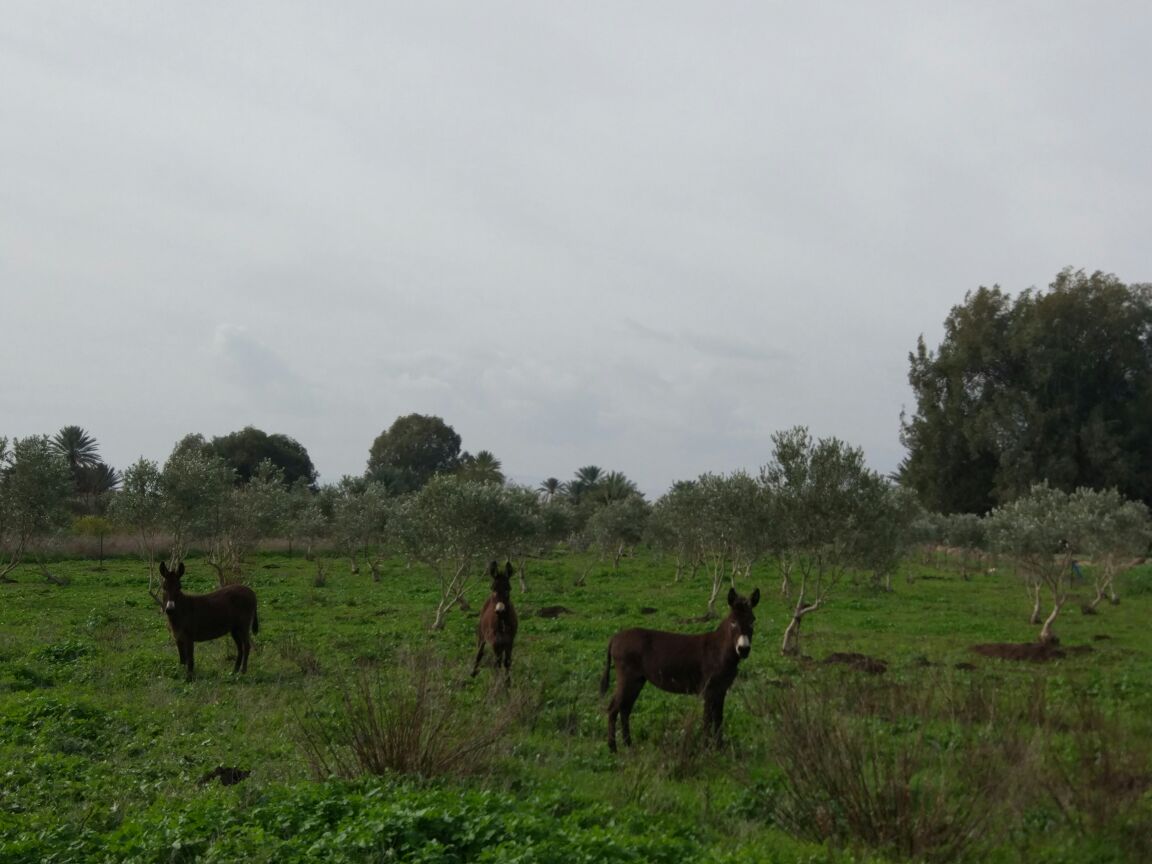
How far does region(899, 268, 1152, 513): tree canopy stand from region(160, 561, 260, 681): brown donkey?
60931 millimetres

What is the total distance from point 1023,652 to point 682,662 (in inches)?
546

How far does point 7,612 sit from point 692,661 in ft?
81.5

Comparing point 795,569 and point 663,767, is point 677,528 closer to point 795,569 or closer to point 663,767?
point 795,569

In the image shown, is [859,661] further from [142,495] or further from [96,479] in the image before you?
[96,479]

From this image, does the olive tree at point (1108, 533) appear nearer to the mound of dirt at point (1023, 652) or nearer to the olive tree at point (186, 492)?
the mound of dirt at point (1023, 652)

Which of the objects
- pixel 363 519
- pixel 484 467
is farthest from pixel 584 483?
pixel 363 519

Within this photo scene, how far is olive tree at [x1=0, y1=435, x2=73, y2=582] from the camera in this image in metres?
38.2

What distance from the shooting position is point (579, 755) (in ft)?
39.5

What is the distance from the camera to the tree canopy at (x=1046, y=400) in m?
66.1

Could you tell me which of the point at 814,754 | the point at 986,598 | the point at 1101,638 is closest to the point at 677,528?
the point at 986,598

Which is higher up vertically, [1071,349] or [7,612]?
[1071,349]

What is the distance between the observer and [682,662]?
13.2 metres

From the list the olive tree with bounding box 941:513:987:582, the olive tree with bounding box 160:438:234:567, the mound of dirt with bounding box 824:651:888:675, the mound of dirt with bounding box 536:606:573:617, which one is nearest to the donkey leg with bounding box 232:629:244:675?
the mound of dirt with bounding box 536:606:573:617

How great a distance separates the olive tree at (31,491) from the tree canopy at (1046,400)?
61.4 meters
